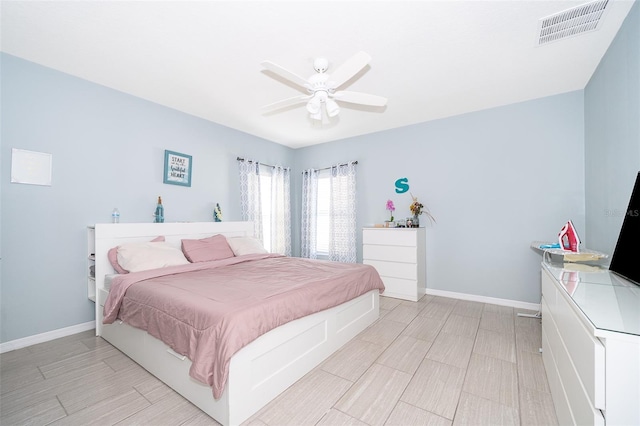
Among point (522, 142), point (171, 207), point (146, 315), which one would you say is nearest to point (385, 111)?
point (522, 142)

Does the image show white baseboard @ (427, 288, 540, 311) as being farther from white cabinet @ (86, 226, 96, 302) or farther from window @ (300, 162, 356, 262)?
white cabinet @ (86, 226, 96, 302)

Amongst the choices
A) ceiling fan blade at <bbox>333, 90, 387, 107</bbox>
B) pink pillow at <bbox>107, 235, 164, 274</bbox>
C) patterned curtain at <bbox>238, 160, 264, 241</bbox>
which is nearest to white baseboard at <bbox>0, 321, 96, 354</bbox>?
pink pillow at <bbox>107, 235, 164, 274</bbox>

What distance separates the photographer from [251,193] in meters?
4.54

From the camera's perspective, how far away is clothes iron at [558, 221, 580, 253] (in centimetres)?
225

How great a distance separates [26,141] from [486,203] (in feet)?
17.0

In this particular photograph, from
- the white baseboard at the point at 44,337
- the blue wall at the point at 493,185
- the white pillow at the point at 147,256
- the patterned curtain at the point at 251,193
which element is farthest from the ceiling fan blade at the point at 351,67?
the white baseboard at the point at 44,337

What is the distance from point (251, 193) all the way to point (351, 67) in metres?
3.07

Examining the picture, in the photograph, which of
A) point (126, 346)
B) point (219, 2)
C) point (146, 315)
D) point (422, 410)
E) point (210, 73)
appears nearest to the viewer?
point (422, 410)

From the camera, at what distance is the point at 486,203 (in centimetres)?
364

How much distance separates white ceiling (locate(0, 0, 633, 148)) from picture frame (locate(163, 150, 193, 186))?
0.69 meters

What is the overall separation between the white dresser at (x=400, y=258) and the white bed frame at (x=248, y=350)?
97cm

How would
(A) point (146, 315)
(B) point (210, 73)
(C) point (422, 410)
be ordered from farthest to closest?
(B) point (210, 73)
(A) point (146, 315)
(C) point (422, 410)

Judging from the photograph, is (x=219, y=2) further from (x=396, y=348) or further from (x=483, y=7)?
(x=396, y=348)

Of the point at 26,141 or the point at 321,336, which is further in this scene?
the point at 26,141
